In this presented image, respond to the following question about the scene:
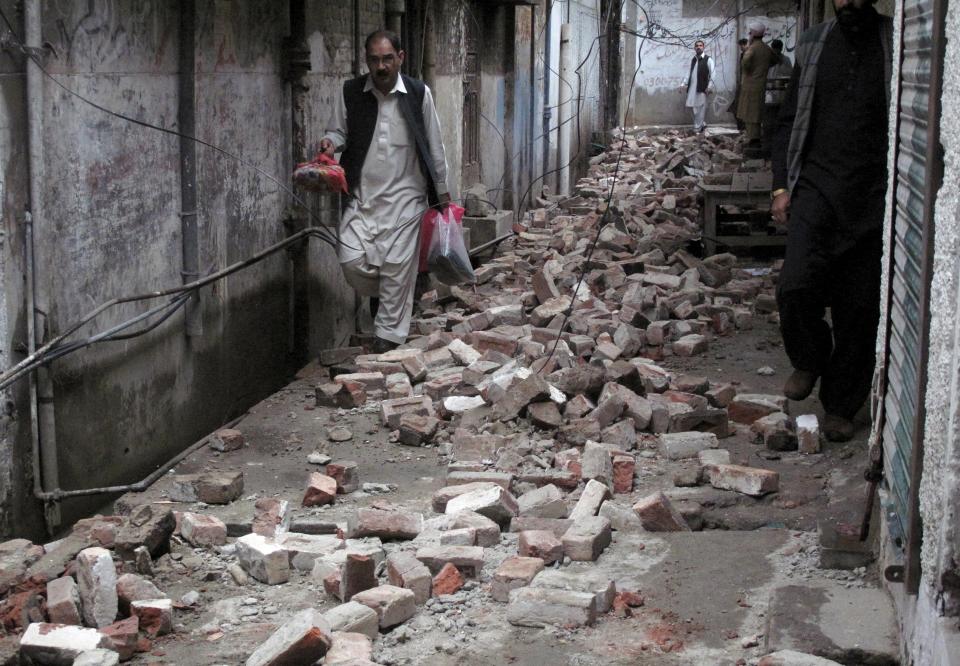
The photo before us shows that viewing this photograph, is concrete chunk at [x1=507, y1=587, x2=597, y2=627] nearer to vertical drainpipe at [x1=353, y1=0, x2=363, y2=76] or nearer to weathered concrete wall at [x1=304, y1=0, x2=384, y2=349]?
weathered concrete wall at [x1=304, y1=0, x2=384, y2=349]

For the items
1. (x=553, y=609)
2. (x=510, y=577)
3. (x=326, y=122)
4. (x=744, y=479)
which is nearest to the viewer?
(x=553, y=609)

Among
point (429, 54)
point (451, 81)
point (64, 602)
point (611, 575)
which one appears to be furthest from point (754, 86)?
point (64, 602)

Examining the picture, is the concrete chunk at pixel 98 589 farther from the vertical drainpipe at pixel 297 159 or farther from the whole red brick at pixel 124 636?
the vertical drainpipe at pixel 297 159

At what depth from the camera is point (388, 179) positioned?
25.1 feet

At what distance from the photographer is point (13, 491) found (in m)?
4.79

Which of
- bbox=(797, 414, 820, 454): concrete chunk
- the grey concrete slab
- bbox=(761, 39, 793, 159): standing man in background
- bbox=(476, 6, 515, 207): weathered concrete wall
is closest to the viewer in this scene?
the grey concrete slab

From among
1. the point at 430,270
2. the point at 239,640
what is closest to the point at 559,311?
the point at 430,270

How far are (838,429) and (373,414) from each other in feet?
7.94

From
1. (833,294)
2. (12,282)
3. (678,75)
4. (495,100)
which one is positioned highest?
(678,75)

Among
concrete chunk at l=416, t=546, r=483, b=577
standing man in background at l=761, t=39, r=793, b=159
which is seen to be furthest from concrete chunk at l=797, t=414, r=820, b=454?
standing man in background at l=761, t=39, r=793, b=159

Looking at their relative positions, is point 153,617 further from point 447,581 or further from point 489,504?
point 489,504

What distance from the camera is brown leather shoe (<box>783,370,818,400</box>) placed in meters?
5.77

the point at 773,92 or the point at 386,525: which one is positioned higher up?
the point at 773,92

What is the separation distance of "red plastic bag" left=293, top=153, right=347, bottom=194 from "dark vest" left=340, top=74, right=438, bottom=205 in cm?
44
